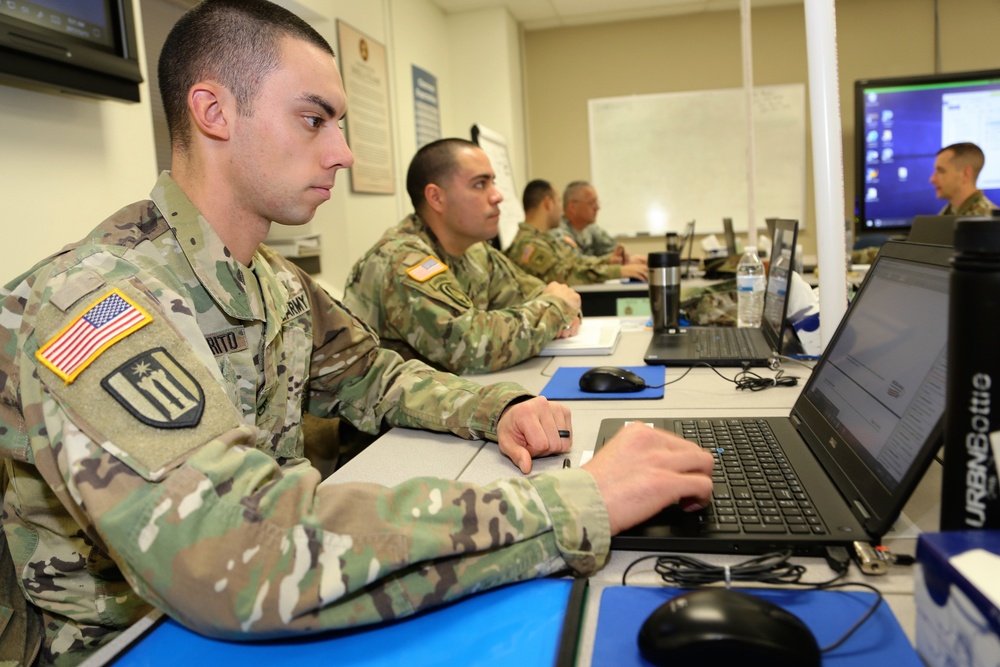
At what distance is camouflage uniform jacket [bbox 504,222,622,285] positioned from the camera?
146 inches

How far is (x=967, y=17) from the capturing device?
206 inches

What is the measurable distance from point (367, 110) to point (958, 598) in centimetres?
375

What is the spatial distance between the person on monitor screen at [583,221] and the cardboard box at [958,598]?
461 cm

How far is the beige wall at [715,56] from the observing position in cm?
528

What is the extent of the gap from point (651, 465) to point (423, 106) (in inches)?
170

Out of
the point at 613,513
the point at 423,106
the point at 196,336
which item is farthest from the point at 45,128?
the point at 423,106

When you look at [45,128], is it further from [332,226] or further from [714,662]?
[714,662]

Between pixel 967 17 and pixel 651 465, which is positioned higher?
pixel 967 17

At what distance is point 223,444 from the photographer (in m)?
0.60

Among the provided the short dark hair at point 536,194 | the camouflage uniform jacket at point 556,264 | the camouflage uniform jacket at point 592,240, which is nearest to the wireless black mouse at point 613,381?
the camouflage uniform jacket at point 556,264

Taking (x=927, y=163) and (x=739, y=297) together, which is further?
(x=927, y=163)

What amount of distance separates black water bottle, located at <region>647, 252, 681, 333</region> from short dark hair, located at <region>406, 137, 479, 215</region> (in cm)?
74

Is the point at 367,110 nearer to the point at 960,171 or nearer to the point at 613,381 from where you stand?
the point at 613,381

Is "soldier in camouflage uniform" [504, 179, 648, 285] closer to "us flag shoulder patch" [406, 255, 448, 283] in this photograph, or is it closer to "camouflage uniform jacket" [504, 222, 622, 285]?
"camouflage uniform jacket" [504, 222, 622, 285]
